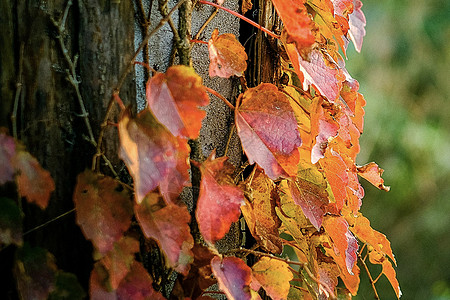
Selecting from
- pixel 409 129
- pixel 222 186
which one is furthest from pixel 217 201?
pixel 409 129

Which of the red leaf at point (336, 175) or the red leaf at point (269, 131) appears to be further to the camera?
the red leaf at point (336, 175)

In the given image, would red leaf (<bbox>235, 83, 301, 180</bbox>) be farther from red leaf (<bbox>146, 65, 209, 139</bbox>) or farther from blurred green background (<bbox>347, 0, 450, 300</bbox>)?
blurred green background (<bbox>347, 0, 450, 300</bbox>)

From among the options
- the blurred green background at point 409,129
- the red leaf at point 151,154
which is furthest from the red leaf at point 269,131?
the blurred green background at point 409,129

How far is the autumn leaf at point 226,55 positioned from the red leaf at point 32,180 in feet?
0.97

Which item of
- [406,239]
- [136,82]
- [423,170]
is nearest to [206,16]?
[136,82]

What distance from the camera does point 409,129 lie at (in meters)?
4.33

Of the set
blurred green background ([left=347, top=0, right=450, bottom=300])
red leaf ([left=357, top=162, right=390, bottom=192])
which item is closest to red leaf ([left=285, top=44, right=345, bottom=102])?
red leaf ([left=357, top=162, right=390, bottom=192])

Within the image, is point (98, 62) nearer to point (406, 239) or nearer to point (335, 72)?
point (335, 72)

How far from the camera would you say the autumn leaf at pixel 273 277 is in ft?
2.53

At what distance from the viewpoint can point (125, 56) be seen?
75 cm

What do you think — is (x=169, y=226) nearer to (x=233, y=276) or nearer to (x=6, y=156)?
(x=233, y=276)

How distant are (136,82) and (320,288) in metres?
0.45

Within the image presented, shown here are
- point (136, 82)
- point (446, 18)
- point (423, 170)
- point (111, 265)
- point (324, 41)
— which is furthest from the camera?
point (446, 18)

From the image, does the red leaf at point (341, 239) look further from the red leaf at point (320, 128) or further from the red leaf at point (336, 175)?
the red leaf at point (320, 128)
